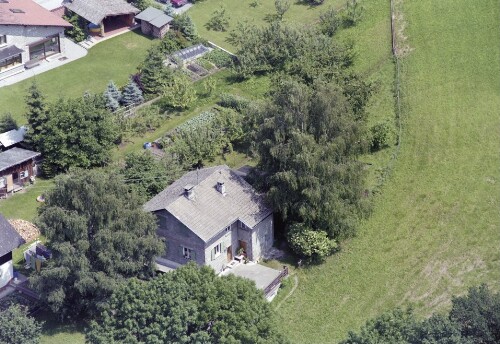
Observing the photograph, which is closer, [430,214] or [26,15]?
[430,214]

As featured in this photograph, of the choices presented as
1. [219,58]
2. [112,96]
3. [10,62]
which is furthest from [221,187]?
[10,62]

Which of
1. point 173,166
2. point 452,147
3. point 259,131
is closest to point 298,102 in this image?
point 259,131

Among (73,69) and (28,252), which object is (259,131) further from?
(73,69)

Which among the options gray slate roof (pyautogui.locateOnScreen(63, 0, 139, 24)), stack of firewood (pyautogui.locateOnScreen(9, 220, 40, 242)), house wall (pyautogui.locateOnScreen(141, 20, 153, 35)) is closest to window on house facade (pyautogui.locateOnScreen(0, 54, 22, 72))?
gray slate roof (pyautogui.locateOnScreen(63, 0, 139, 24))

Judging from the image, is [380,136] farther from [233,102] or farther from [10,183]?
[10,183]

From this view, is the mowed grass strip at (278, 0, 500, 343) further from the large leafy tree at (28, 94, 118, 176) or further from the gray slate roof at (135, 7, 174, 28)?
the gray slate roof at (135, 7, 174, 28)

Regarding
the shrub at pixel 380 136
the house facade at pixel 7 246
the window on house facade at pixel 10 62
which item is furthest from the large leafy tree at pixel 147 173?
the window on house facade at pixel 10 62
